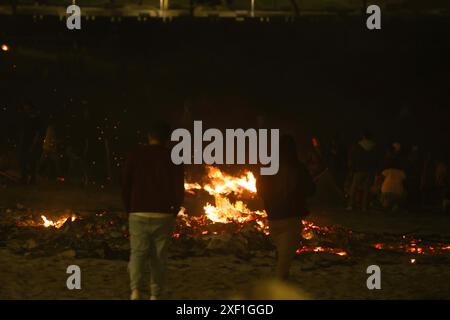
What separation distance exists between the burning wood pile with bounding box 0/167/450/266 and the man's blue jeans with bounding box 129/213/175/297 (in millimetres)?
3139

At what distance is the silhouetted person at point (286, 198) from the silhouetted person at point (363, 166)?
9009 mm

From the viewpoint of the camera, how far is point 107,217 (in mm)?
13633

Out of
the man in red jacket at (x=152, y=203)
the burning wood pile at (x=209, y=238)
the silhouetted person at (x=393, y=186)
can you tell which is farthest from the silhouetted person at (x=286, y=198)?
the silhouetted person at (x=393, y=186)

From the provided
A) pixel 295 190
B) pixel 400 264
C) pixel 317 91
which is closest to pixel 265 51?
pixel 317 91

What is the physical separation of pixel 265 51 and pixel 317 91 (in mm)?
2335

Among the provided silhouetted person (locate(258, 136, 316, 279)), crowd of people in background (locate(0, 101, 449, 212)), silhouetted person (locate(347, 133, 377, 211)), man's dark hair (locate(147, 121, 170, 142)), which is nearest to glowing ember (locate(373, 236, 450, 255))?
silhouetted person (locate(258, 136, 316, 279))

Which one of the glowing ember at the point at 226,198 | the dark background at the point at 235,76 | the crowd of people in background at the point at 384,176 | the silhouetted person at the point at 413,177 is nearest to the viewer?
the glowing ember at the point at 226,198

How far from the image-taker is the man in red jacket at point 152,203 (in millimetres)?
8125

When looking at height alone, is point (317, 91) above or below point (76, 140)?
above

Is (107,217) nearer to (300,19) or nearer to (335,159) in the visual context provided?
(335,159)

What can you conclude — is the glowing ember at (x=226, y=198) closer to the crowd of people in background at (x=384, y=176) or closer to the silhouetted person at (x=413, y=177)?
the crowd of people in background at (x=384, y=176)

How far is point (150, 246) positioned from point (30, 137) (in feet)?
38.5

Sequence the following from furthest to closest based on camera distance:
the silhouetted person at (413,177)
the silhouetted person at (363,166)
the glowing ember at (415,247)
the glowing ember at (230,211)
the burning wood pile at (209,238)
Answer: the silhouetted person at (413,177) → the silhouetted person at (363,166) → the glowing ember at (230,211) → the glowing ember at (415,247) → the burning wood pile at (209,238)

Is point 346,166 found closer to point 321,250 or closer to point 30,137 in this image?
point 321,250
